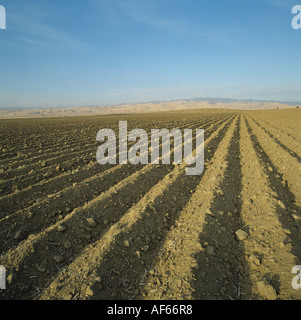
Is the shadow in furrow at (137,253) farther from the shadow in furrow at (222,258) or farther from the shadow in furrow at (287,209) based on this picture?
the shadow in furrow at (287,209)

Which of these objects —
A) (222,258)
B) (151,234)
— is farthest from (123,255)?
(222,258)

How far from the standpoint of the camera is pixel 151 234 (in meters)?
2.84

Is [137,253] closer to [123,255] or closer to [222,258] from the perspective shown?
[123,255]

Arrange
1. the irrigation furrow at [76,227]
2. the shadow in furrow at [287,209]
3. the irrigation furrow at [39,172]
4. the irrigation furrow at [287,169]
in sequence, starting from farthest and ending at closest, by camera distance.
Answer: the irrigation furrow at [39,172] < the irrigation furrow at [287,169] < the shadow in furrow at [287,209] < the irrigation furrow at [76,227]

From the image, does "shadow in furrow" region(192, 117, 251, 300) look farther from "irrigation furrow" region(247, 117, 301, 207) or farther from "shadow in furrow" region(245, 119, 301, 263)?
"irrigation furrow" region(247, 117, 301, 207)

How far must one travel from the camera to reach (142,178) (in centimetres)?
472

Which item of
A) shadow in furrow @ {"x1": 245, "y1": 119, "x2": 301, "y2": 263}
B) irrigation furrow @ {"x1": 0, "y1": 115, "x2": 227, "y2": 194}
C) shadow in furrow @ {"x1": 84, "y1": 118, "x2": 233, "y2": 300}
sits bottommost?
shadow in furrow @ {"x1": 84, "y1": 118, "x2": 233, "y2": 300}

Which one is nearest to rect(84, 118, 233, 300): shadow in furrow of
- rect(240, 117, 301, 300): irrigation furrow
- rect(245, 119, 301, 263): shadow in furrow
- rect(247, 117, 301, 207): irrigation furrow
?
rect(240, 117, 301, 300): irrigation furrow

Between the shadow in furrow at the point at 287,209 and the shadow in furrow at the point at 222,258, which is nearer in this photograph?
the shadow in furrow at the point at 222,258

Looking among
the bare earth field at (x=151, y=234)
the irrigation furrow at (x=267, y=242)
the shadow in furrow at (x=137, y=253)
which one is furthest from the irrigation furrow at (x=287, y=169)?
the shadow in furrow at (x=137, y=253)

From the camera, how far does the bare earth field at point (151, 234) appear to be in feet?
6.70

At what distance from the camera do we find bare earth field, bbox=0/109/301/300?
204cm

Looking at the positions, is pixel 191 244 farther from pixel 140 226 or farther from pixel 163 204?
pixel 163 204
